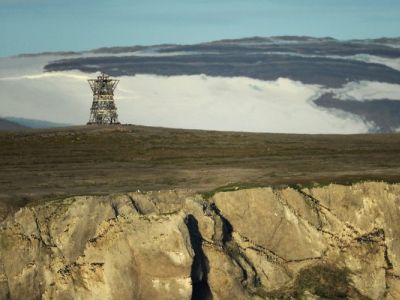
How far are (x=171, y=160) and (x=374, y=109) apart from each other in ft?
321

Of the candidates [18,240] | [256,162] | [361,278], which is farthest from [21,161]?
[361,278]

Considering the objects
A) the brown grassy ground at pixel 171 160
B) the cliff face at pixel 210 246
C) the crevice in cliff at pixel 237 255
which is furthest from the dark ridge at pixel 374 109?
the crevice in cliff at pixel 237 255

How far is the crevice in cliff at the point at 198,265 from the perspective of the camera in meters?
Answer: 66.8

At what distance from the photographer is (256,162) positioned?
91.1 metres

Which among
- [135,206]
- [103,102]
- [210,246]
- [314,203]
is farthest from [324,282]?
[103,102]

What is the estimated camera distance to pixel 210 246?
68.2 metres

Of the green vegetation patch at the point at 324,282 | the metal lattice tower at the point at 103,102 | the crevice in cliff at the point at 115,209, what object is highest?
the metal lattice tower at the point at 103,102

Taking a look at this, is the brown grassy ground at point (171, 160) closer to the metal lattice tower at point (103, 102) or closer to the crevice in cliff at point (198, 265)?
the crevice in cliff at point (198, 265)

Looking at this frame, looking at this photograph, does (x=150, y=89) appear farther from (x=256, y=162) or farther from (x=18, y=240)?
(x=18, y=240)

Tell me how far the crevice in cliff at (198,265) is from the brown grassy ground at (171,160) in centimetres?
664

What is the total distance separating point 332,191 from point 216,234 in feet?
28.0

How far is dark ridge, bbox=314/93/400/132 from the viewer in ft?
595

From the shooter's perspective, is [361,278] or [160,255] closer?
[160,255]

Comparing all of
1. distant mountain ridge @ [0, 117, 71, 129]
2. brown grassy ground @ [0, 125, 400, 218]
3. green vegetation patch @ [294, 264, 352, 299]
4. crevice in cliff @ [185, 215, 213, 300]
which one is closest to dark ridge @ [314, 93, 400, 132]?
distant mountain ridge @ [0, 117, 71, 129]
